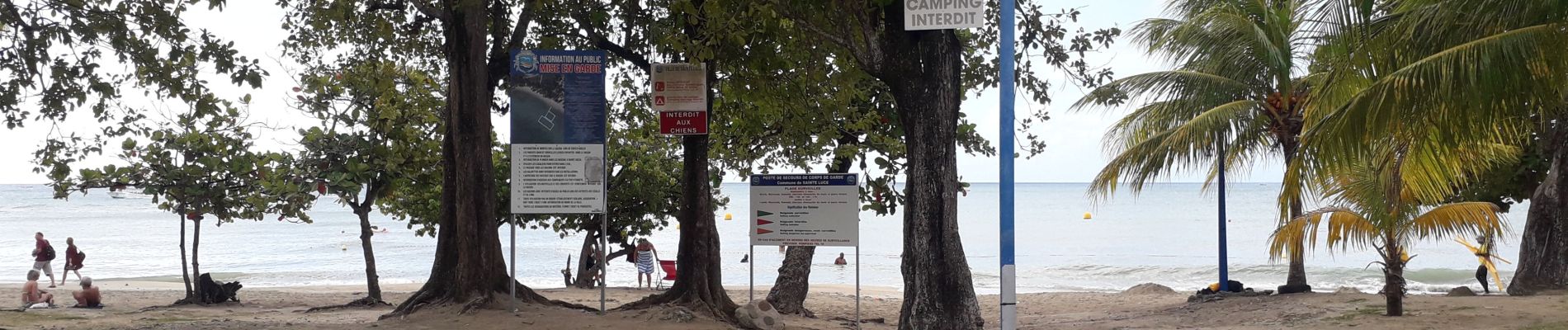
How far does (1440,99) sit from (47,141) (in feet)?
37.5

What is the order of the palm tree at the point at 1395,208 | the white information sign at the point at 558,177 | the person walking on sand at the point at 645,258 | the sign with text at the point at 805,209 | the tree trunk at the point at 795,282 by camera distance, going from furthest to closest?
the person walking on sand at the point at 645,258, the tree trunk at the point at 795,282, the sign with text at the point at 805,209, the white information sign at the point at 558,177, the palm tree at the point at 1395,208

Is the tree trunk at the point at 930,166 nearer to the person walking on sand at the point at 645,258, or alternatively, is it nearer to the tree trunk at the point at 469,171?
the tree trunk at the point at 469,171

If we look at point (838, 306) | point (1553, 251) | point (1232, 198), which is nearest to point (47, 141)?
point (838, 306)

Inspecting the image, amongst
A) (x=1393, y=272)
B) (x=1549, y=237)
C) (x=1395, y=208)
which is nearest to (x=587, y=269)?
(x=1393, y=272)

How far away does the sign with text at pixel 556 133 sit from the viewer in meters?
10.7

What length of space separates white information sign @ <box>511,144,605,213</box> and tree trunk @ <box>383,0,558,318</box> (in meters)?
0.68

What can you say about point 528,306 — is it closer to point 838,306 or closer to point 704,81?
point 704,81

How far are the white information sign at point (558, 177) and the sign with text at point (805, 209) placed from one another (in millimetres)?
1462

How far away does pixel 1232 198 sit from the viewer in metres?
109

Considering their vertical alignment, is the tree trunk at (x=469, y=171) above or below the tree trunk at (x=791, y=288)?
above

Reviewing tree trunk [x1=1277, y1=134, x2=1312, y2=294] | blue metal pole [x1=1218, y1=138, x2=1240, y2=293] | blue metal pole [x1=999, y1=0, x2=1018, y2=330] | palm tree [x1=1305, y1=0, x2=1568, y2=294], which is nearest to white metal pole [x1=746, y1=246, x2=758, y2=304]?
blue metal pole [x1=999, y1=0, x2=1018, y2=330]

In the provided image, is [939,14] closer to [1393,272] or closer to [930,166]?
[930,166]

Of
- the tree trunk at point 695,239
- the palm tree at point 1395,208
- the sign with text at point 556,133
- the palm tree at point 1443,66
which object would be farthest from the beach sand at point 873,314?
the palm tree at point 1443,66

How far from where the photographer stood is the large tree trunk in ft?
46.4
